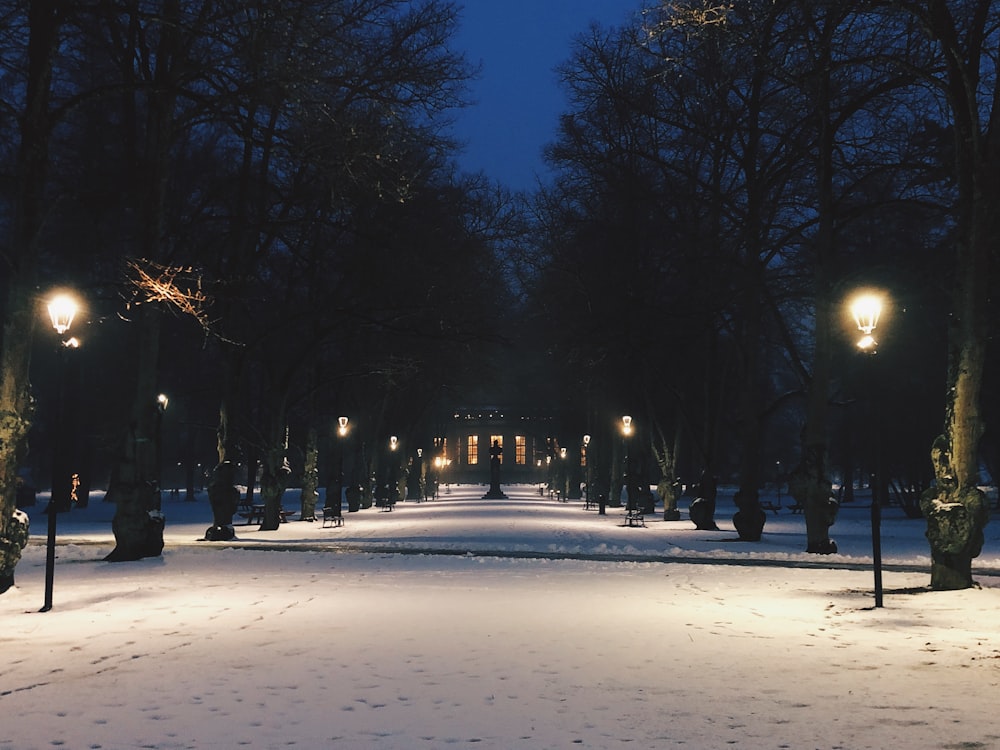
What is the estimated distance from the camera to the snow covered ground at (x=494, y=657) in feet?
23.8

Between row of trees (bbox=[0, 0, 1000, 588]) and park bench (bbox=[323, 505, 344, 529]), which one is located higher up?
row of trees (bbox=[0, 0, 1000, 588])

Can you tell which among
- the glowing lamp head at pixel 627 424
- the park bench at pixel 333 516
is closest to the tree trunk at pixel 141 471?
the park bench at pixel 333 516

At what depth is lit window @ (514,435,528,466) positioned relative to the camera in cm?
14838

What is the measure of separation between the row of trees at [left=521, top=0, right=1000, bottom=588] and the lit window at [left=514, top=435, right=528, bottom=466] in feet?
323

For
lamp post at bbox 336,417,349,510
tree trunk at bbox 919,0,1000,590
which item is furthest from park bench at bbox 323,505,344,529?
tree trunk at bbox 919,0,1000,590

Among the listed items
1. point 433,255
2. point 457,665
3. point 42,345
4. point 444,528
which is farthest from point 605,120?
point 42,345

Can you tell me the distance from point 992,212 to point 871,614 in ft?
18.5

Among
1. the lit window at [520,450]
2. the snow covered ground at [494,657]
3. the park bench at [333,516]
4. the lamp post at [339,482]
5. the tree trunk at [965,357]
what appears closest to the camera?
the snow covered ground at [494,657]

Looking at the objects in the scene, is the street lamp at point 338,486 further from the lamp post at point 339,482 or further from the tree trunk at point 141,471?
the tree trunk at point 141,471

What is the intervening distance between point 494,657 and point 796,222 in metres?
24.7

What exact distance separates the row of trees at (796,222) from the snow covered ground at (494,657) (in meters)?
3.85

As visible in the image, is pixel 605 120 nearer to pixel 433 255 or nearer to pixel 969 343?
pixel 433 255

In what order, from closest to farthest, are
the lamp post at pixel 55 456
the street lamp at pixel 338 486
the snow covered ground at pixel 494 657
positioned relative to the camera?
the snow covered ground at pixel 494 657
the lamp post at pixel 55 456
the street lamp at pixel 338 486

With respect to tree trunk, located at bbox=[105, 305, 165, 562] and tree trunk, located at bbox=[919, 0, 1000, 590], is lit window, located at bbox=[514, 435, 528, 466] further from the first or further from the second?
tree trunk, located at bbox=[919, 0, 1000, 590]
